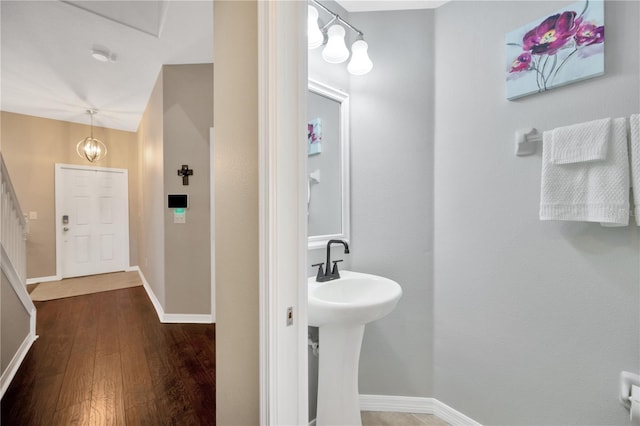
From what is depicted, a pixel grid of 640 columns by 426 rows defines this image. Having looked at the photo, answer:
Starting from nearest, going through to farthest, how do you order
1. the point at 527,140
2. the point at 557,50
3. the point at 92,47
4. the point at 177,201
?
the point at 557,50
the point at 527,140
the point at 92,47
the point at 177,201

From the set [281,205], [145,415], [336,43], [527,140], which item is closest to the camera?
[281,205]

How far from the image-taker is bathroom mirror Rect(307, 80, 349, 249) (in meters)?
1.66

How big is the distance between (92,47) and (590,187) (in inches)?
146

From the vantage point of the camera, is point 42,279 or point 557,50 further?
point 42,279

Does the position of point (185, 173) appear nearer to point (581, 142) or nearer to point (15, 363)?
point (15, 363)

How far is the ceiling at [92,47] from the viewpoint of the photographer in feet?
7.02

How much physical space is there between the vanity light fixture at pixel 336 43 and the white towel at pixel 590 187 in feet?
3.25

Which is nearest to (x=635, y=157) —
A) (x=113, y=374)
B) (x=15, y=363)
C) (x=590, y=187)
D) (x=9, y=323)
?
(x=590, y=187)

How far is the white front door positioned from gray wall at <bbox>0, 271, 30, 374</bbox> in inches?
109

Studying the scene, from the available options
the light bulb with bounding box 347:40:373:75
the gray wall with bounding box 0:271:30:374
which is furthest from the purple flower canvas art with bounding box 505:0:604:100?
the gray wall with bounding box 0:271:30:374

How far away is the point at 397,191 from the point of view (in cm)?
177

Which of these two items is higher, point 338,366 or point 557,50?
point 557,50

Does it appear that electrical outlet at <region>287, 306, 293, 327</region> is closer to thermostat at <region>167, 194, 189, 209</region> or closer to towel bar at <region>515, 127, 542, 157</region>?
towel bar at <region>515, 127, 542, 157</region>

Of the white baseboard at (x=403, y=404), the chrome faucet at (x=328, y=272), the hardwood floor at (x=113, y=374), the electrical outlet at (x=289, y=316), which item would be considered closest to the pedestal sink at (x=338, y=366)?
the chrome faucet at (x=328, y=272)
